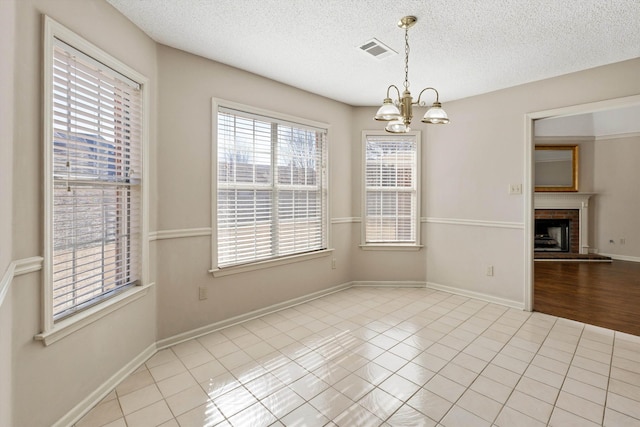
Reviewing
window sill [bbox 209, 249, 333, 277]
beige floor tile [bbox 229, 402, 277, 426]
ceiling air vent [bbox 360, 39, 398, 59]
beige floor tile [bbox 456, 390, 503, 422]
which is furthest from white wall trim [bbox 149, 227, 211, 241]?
beige floor tile [bbox 456, 390, 503, 422]

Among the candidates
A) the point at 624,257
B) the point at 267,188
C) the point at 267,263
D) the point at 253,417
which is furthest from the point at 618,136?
the point at 253,417

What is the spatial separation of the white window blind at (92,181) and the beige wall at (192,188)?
267 mm

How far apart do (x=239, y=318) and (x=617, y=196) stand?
756cm

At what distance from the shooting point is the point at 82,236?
1.87 metres

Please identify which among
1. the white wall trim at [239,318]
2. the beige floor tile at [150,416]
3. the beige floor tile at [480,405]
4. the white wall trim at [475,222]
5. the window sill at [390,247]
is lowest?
the beige floor tile at [150,416]

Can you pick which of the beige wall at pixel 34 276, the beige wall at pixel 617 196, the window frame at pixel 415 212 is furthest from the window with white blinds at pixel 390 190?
the beige wall at pixel 617 196

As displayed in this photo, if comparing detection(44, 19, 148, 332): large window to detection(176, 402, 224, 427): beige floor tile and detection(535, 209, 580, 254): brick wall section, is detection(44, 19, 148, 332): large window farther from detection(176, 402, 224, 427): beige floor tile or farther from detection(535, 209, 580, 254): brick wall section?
detection(535, 209, 580, 254): brick wall section

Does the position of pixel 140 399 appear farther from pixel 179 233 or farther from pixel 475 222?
pixel 475 222

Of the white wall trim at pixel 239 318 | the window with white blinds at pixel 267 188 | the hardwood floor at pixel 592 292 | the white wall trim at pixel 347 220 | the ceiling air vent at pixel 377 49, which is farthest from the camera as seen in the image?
the white wall trim at pixel 347 220

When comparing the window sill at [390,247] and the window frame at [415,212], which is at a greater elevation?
the window frame at [415,212]

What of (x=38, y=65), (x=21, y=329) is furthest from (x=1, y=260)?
(x=38, y=65)

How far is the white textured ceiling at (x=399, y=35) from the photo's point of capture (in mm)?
2033

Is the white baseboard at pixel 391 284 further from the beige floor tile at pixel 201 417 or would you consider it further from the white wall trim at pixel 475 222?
the beige floor tile at pixel 201 417

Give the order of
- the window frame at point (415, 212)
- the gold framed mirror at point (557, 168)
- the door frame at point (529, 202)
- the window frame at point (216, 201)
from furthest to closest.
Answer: the gold framed mirror at point (557, 168) < the window frame at point (415, 212) < the door frame at point (529, 202) < the window frame at point (216, 201)
